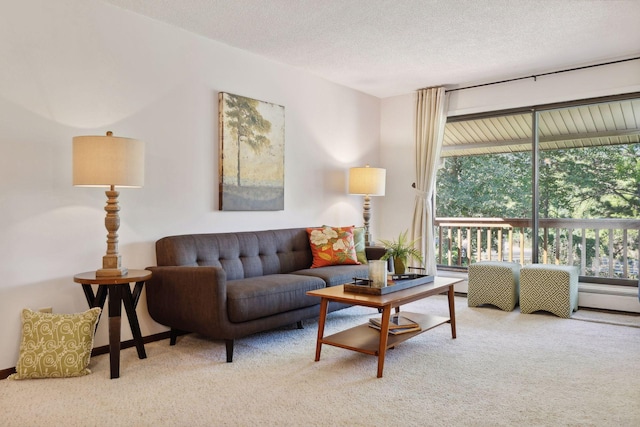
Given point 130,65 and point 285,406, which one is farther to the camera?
point 130,65

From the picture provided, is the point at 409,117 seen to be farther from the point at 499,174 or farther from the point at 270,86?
the point at 270,86

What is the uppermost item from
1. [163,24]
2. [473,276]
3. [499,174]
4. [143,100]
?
[163,24]

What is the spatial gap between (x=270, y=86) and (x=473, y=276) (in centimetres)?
270

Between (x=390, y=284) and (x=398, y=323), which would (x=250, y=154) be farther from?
(x=398, y=323)

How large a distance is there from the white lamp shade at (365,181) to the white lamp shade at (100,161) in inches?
108

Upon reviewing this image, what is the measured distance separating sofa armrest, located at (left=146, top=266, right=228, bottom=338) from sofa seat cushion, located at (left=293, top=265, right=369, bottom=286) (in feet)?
3.43

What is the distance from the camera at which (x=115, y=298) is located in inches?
112

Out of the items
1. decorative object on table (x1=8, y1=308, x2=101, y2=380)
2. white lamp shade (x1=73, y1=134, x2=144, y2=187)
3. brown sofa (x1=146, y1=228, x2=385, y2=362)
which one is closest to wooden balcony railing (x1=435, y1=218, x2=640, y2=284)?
brown sofa (x1=146, y1=228, x2=385, y2=362)

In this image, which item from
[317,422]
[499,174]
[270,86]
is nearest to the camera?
[317,422]

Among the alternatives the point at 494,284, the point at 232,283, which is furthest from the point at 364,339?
the point at 494,284

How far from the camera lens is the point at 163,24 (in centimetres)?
364

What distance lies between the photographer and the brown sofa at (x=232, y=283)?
3039 millimetres

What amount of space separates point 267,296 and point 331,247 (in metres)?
1.29

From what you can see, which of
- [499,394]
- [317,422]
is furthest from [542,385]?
[317,422]
